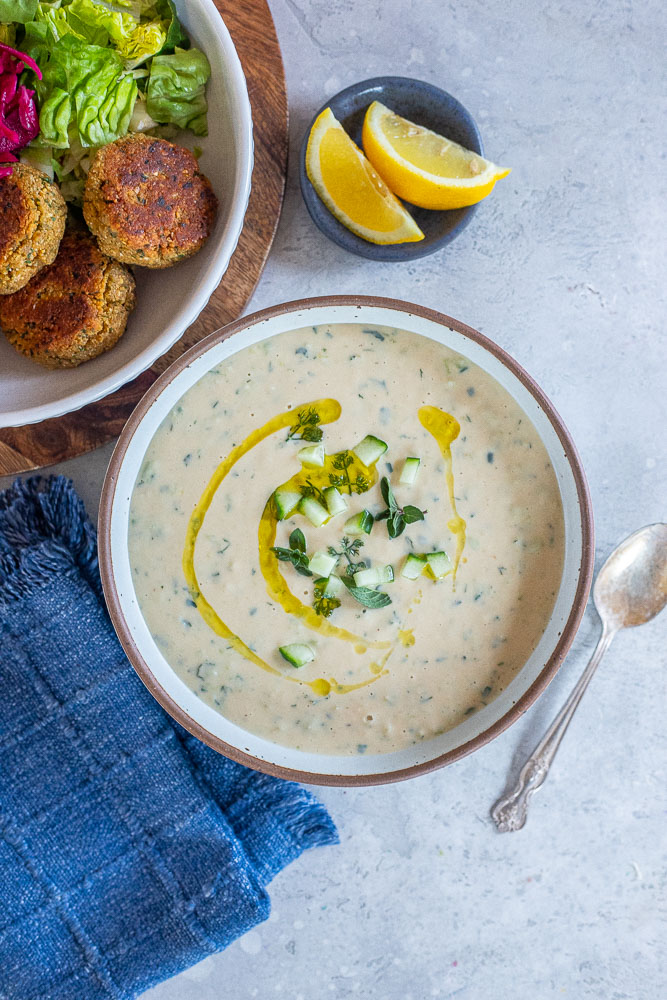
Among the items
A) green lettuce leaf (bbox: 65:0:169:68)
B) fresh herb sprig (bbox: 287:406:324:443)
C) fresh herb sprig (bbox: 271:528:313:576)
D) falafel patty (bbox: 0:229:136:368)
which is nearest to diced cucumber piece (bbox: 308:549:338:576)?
fresh herb sprig (bbox: 271:528:313:576)

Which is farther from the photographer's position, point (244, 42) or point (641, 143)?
point (641, 143)

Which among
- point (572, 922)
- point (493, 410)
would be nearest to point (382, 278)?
point (493, 410)

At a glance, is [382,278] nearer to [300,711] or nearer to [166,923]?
[300,711]

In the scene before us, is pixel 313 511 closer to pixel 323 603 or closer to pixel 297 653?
pixel 323 603

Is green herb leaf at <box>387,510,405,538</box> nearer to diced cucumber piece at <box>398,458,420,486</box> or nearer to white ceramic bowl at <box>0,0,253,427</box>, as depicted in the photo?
diced cucumber piece at <box>398,458,420,486</box>

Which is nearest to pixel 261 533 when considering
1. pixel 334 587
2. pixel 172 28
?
pixel 334 587
